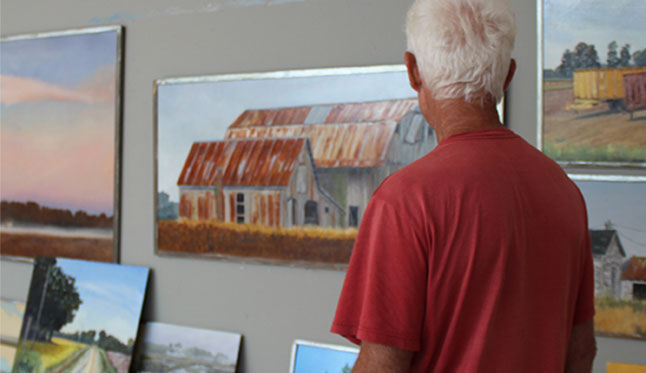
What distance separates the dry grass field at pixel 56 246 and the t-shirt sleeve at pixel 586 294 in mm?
2308

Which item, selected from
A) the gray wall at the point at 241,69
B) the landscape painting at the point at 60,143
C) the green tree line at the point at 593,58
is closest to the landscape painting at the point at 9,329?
the landscape painting at the point at 60,143

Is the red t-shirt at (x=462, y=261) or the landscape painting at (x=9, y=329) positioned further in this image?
the landscape painting at (x=9, y=329)

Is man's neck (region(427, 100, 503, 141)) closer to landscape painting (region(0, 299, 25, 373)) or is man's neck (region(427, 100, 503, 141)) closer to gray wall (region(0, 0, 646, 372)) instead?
gray wall (region(0, 0, 646, 372))

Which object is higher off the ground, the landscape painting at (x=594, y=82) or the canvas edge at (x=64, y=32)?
the canvas edge at (x=64, y=32)

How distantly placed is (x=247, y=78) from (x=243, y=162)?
1.25 feet

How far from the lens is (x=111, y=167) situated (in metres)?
2.89

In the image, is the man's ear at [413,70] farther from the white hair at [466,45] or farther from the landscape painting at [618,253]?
the landscape painting at [618,253]

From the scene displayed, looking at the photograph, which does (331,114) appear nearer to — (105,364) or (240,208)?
(240,208)

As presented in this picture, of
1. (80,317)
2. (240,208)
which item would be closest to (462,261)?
(240,208)

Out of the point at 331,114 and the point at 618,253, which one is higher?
the point at 331,114

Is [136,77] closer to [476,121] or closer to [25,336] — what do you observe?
[25,336]

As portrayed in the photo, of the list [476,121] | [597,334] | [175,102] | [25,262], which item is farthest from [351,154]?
[25,262]

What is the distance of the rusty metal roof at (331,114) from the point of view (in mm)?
2320

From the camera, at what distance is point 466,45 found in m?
1.05
